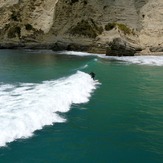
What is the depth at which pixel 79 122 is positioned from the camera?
61.9 ft

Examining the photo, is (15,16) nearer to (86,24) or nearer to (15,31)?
(15,31)

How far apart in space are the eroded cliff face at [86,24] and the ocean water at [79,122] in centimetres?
3999

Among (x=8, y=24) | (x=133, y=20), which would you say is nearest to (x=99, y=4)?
(x=133, y=20)

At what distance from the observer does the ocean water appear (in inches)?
569

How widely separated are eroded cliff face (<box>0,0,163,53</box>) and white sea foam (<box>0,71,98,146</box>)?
129 feet

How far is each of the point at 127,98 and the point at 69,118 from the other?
7.37 metres

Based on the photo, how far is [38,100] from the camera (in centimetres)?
2192

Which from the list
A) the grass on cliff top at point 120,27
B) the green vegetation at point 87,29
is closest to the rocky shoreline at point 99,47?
the green vegetation at point 87,29

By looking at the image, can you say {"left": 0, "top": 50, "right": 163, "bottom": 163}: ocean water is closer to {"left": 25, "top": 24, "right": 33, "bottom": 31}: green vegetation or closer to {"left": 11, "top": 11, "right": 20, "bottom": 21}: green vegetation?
{"left": 25, "top": 24, "right": 33, "bottom": 31}: green vegetation

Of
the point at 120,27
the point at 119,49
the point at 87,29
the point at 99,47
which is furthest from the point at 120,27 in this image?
the point at 119,49

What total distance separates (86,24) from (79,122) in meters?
57.2

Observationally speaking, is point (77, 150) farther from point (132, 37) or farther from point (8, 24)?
point (8, 24)

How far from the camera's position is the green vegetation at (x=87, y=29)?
72.5m

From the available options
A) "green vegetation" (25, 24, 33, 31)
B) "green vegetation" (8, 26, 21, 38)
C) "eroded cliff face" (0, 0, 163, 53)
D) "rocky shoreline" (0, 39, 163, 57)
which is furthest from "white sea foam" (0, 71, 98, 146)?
"green vegetation" (8, 26, 21, 38)
